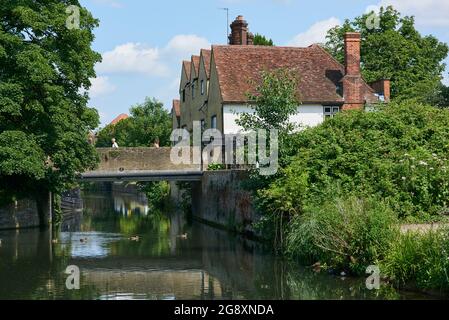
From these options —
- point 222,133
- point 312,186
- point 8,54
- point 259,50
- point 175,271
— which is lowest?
point 175,271

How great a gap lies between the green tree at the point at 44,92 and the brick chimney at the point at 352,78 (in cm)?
1608

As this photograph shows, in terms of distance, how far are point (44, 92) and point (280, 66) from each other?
58.0 feet

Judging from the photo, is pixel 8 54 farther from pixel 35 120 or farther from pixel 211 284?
pixel 211 284

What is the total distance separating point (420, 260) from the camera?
1559 centimetres

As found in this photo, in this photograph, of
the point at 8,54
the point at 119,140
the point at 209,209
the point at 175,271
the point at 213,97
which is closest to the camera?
the point at 175,271

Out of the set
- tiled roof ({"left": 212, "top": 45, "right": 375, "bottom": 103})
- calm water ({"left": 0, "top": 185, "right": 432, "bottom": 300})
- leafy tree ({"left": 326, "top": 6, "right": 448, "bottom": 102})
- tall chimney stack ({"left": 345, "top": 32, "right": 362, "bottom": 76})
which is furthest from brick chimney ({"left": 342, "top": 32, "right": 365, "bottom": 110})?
calm water ({"left": 0, "top": 185, "right": 432, "bottom": 300})

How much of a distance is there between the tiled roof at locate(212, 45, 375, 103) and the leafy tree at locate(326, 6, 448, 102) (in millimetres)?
5965

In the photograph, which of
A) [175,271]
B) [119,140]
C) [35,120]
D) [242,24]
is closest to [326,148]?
[175,271]

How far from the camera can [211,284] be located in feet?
60.4

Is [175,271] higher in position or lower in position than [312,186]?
lower

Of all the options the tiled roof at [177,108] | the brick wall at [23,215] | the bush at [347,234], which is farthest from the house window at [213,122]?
the bush at [347,234]

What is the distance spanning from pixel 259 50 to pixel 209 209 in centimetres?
1184

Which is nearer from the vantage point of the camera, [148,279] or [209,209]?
[148,279]

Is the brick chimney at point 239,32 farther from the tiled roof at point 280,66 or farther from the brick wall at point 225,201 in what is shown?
the brick wall at point 225,201
